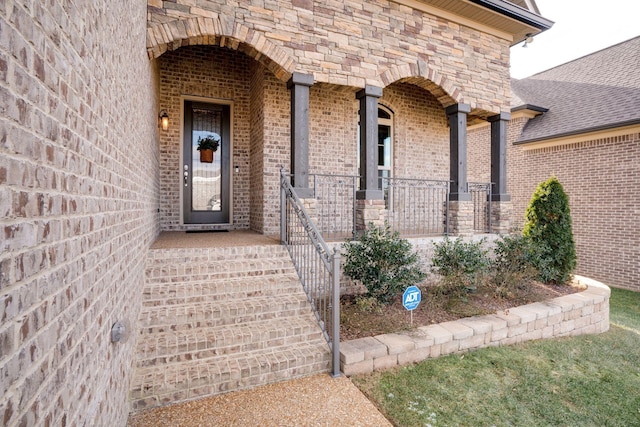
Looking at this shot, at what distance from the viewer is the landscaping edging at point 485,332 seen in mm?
3250

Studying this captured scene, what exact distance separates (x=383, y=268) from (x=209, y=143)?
4313mm

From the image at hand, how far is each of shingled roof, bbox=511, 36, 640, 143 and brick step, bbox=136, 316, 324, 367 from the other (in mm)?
9074

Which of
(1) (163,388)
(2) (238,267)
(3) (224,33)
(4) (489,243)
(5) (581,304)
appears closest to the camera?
(1) (163,388)

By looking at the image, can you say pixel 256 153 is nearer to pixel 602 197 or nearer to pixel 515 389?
pixel 515 389

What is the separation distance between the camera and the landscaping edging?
3.25m

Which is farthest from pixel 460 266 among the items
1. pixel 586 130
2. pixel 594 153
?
pixel 594 153

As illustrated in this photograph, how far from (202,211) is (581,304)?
643 cm

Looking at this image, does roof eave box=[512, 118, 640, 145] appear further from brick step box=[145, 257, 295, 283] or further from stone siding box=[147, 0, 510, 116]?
brick step box=[145, 257, 295, 283]

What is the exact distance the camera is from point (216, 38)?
14.7 ft

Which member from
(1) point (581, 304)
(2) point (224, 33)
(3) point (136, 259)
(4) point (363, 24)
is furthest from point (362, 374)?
(4) point (363, 24)

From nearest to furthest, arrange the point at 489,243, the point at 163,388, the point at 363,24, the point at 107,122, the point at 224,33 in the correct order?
the point at 107,122
the point at 163,388
the point at 224,33
the point at 363,24
the point at 489,243

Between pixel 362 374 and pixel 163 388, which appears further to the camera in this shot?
pixel 362 374

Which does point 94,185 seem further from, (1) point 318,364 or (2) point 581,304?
(2) point 581,304

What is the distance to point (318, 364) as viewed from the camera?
10.2 ft
